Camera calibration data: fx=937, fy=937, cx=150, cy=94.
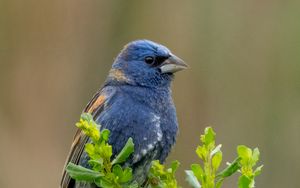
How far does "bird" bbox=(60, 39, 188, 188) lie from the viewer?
361 centimetres

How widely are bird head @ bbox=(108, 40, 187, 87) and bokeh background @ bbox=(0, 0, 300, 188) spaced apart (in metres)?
1.83

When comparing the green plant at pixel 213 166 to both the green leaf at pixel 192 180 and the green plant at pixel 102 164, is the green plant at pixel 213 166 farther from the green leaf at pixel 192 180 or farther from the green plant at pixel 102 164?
the green plant at pixel 102 164

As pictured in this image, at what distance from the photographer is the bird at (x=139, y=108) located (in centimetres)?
361

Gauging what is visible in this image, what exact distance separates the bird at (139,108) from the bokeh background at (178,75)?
1.86 m

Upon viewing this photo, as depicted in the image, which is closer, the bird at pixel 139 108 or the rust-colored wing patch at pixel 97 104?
the bird at pixel 139 108

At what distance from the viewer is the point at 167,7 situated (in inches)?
241

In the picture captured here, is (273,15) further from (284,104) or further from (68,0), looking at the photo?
(68,0)

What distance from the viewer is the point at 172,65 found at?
3.82 metres

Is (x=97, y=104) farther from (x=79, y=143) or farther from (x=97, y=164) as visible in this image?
(x=97, y=164)

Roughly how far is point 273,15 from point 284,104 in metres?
0.63

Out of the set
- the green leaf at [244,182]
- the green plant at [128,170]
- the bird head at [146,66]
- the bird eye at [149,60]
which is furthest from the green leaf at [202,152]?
the bird eye at [149,60]

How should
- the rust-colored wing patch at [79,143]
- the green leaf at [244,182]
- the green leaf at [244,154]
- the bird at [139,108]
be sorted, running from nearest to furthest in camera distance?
the green leaf at [244,182] → the green leaf at [244,154] → the bird at [139,108] → the rust-colored wing patch at [79,143]

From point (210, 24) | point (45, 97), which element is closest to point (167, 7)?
point (210, 24)

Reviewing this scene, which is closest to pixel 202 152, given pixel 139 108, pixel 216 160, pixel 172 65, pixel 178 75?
pixel 216 160
